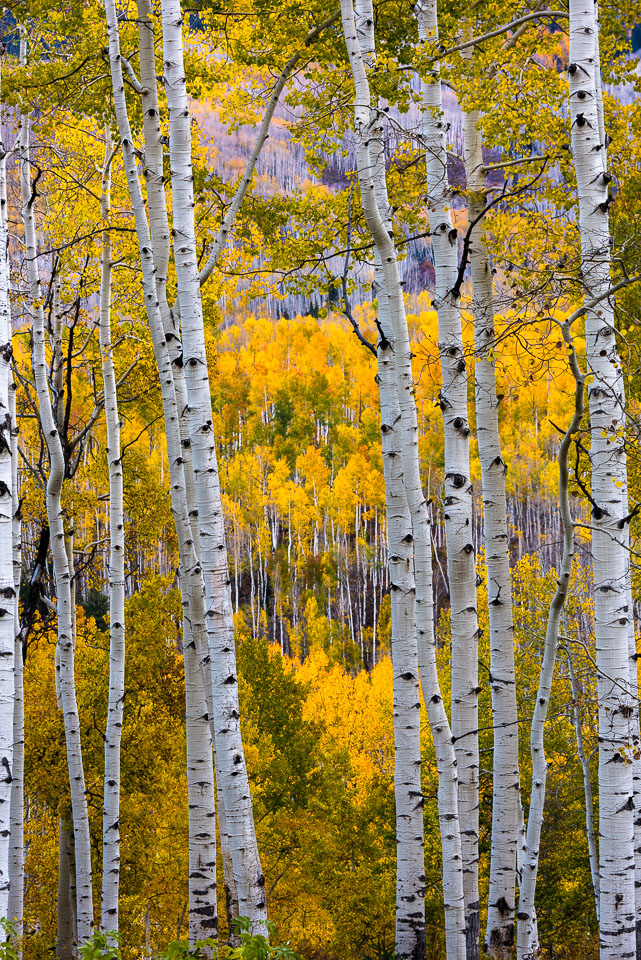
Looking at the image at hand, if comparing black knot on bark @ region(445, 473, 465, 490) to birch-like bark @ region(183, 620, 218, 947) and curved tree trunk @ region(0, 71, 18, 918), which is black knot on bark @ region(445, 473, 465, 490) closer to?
birch-like bark @ region(183, 620, 218, 947)

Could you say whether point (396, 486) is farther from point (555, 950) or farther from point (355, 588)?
point (355, 588)

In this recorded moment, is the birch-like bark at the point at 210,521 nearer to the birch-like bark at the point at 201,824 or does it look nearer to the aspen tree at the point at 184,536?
the aspen tree at the point at 184,536

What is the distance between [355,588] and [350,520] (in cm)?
402

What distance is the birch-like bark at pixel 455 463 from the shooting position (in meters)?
5.77

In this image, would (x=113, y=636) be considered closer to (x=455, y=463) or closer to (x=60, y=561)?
(x=60, y=561)

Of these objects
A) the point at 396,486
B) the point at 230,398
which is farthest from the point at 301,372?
the point at 396,486

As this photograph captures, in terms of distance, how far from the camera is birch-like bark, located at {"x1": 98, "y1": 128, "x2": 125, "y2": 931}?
28.2 ft

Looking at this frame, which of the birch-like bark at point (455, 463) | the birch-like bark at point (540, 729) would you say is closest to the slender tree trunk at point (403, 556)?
the birch-like bark at point (455, 463)

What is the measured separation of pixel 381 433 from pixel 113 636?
3.80m

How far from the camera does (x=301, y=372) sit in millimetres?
56750

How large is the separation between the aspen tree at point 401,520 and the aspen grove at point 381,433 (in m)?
0.02

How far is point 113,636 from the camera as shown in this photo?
9250mm

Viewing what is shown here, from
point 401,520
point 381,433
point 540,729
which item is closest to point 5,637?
point 401,520

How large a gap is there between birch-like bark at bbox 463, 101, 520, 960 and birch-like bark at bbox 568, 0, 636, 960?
160cm
